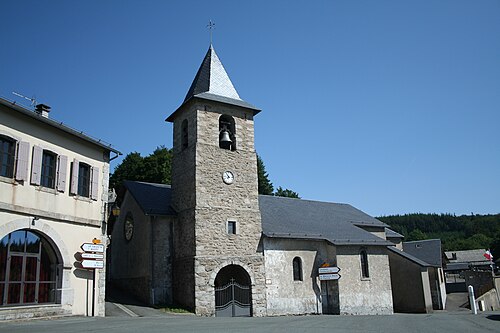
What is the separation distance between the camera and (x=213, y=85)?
23.7 metres

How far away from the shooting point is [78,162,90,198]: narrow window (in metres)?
16.8

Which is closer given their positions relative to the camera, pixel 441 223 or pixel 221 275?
pixel 221 275

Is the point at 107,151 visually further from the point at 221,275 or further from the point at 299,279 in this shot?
the point at 299,279

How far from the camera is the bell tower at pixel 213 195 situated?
20.3 meters

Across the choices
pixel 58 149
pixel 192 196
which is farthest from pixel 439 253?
pixel 58 149

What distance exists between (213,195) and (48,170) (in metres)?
7.99

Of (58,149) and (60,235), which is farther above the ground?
(58,149)

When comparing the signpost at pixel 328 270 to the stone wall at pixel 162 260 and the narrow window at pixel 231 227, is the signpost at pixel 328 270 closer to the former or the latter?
the narrow window at pixel 231 227

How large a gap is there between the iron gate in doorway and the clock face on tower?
4822mm

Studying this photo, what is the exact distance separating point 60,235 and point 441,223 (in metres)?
125

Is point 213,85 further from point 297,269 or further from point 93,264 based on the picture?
point 93,264

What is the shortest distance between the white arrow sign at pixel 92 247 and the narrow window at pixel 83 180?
195 cm

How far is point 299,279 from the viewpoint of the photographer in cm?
2272

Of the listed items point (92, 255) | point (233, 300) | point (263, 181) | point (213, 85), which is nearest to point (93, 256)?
point (92, 255)
